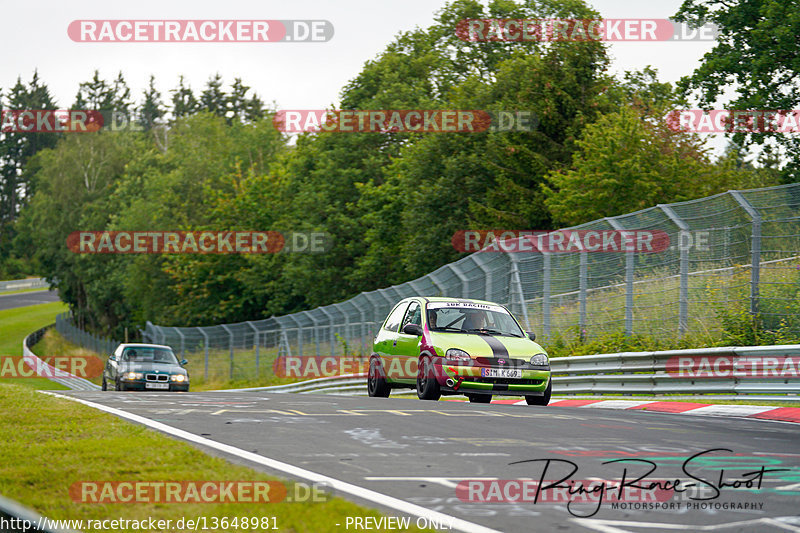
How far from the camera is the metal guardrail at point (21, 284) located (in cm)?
12650

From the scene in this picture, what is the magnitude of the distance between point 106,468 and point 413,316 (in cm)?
931

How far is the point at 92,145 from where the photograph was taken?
9838cm

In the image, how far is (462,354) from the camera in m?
14.5

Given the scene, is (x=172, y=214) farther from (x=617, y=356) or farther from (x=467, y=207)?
(x=617, y=356)

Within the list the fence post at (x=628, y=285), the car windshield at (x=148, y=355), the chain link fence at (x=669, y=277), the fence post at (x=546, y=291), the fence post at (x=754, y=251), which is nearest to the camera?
the chain link fence at (x=669, y=277)

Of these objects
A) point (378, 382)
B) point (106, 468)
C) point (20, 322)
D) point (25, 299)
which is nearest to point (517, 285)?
point (378, 382)

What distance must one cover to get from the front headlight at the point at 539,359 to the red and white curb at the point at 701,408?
3.02 feet

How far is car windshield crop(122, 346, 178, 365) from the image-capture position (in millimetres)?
25661

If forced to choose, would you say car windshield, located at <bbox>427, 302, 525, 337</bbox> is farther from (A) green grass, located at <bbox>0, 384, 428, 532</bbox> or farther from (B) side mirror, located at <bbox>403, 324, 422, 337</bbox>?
(A) green grass, located at <bbox>0, 384, 428, 532</bbox>

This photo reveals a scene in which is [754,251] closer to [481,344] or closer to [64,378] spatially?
[481,344]

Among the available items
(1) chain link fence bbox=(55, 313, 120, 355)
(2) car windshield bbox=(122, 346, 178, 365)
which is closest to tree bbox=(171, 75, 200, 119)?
(1) chain link fence bbox=(55, 313, 120, 355)

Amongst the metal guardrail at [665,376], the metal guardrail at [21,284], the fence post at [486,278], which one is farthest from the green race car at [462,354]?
the metal guardrail at [21,284]

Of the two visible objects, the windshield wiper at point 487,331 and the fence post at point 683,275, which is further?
the fence post at point 683,275

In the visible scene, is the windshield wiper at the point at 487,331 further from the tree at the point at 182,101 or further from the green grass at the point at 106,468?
the tree at the point at 182,101
